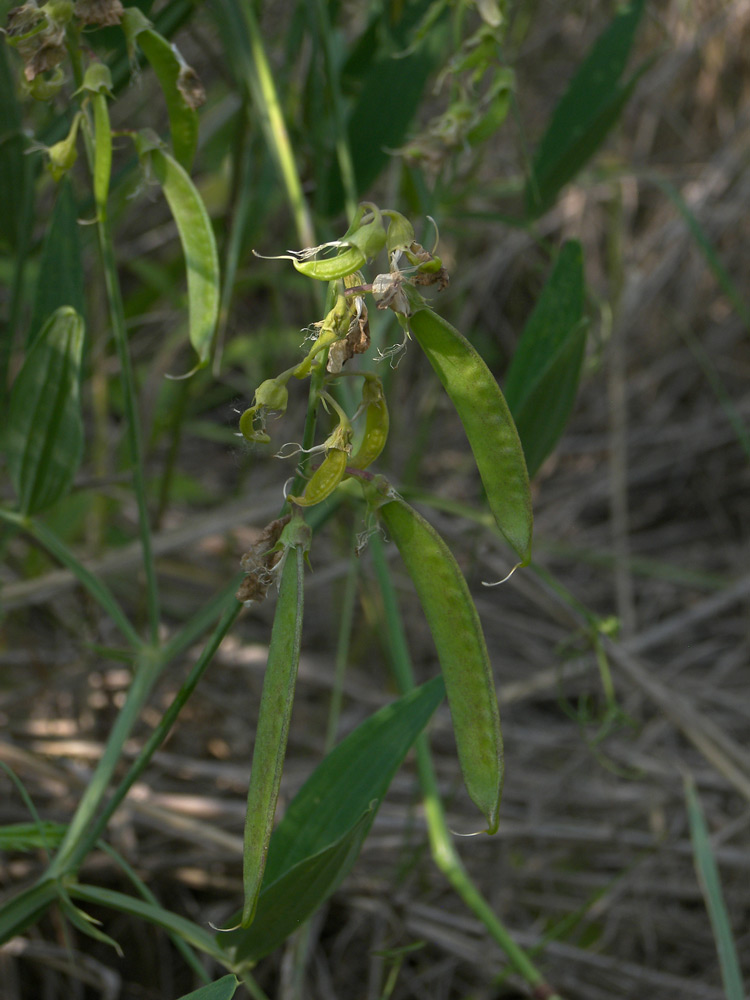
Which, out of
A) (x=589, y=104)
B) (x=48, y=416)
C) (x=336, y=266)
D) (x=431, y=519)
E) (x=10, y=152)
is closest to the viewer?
(x=336, y=266)

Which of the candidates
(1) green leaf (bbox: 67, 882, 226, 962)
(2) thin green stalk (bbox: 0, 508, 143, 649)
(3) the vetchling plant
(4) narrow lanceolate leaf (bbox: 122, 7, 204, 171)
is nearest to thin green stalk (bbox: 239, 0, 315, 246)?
(3) the vetchling plant

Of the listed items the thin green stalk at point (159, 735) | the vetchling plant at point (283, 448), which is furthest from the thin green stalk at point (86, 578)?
the thin green stalk at point (159, 735)

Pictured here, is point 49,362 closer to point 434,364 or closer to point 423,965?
point 434,364

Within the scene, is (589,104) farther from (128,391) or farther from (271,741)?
(271,741)

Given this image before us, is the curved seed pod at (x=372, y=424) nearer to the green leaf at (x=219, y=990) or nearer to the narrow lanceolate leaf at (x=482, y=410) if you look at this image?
the narrow lanceolate leaf at (x=482, y=410)

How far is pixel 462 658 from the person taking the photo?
1.46 feet

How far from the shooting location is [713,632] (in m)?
1.56

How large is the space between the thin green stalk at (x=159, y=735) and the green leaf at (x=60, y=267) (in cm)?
31

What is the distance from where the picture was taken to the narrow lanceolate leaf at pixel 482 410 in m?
0.42

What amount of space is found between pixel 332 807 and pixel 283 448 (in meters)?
0.23

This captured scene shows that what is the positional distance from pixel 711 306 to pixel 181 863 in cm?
154

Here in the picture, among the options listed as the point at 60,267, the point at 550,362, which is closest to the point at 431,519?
the point at 550,362

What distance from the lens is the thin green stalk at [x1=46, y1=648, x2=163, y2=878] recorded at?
561 millimetres

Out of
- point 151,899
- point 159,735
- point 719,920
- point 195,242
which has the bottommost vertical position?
point 719,920
